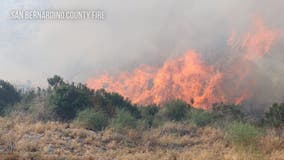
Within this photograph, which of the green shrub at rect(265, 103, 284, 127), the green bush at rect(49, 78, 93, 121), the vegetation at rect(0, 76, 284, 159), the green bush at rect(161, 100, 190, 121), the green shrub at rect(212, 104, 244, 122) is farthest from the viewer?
the green bush at rect(161, 100, 190, 121)

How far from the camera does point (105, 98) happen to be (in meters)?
44.2

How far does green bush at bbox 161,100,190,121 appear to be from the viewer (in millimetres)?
43847

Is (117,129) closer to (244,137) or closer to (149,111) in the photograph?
(244,137)

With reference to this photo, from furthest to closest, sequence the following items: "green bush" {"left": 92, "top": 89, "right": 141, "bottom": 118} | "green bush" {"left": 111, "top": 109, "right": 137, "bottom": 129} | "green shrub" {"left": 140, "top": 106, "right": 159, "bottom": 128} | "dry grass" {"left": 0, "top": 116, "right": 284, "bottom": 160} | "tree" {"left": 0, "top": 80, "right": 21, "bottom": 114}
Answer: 1. "tree" {"left": 0, "top": 80, "right": 21, "bottom": 114}
2. "green shrub" {"left": 140, "top": 106, "right": 159, "bottom": 128}
3. "green bush" {"left": 92, "top": 89, "right": 141, "bottom": 118}
4. "green bush" {"left": 111, "top": 109, "right": 137, "bottom": 129}
5. "dry grass" {"left": 0, "top": 116, "right": 284, "bottom": 160}

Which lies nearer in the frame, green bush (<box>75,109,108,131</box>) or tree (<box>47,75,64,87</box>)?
green bush (<box>75,109,108,131</box>)

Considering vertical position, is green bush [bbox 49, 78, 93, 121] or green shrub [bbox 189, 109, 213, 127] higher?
green bush [bbox 49, 78, 93, 121]

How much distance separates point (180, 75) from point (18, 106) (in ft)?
124

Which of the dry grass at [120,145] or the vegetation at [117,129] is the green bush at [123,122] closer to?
the vegetation at [117,129]

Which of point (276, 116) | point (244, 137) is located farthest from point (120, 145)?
point (276, 116)

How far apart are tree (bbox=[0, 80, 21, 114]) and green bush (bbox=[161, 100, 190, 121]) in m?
20.2

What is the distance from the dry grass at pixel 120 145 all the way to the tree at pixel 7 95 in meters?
20.9

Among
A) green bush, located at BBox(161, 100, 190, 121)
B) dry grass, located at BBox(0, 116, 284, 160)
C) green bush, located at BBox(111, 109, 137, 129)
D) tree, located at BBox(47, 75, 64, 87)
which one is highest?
tree, located at BBox(47, 75, 64, 87)

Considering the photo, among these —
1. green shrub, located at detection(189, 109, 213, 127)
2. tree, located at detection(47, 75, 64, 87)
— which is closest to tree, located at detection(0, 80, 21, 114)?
tree, located at detection(47, 75, 64, 87)

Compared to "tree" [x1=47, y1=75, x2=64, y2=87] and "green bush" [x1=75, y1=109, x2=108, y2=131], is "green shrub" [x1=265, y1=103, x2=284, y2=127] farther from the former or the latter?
"tree" [x1=47, y1=75, x2=64, y2=87]
